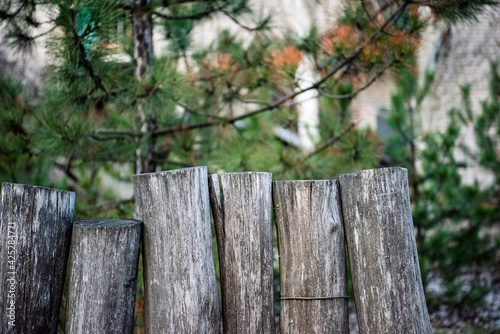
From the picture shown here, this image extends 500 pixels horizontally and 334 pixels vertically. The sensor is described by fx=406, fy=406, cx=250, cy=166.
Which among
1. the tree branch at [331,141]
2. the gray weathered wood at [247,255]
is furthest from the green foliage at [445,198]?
the gray weathered wood at [247,255]

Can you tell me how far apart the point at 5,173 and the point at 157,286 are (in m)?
1.60

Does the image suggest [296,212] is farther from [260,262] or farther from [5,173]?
[5,173]

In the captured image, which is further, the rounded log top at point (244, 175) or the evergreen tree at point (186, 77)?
the evergreen tree at point (186, 77)

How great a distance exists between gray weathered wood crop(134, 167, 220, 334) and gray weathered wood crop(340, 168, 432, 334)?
0.53 meters

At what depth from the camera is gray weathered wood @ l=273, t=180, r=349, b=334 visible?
143 centimetres

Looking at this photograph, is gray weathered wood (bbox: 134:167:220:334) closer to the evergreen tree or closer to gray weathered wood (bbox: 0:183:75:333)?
gray weathered wood (bbox: 0:183:75:333)

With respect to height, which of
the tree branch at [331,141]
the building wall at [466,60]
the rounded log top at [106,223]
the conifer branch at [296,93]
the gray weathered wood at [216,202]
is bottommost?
the rounded log top at [106,223]

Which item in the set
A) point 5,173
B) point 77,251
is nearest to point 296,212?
point 77,251

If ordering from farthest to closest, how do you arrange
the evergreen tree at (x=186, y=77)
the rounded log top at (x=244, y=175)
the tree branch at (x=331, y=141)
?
the tree branch at (x=331, y=141) → the evergreen tree at (x=186, y=77) → the rounded log top at (x=244, y=175)

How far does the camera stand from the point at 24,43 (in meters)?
2.02

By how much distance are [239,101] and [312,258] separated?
1.55 meters

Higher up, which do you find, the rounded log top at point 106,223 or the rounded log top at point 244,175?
the rounded log top at point 244,175

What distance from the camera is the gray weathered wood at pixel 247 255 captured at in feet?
4.69

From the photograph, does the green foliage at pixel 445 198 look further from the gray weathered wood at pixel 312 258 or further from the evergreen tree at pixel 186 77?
the gray weathered wood at pixel 312 258
